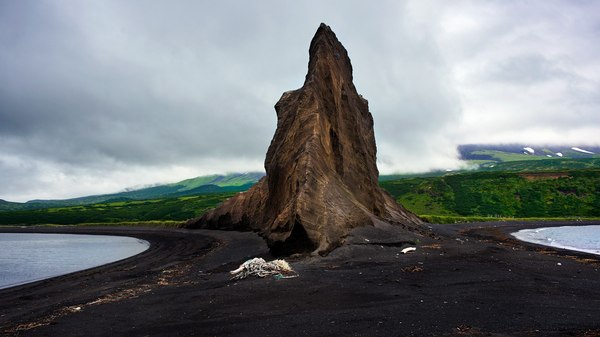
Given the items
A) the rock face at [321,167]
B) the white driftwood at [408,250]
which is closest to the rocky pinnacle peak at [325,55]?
the rock face at [321,167]

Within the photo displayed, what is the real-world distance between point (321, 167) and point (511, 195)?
440 ft

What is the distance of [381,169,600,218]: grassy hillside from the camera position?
13075 centimetres

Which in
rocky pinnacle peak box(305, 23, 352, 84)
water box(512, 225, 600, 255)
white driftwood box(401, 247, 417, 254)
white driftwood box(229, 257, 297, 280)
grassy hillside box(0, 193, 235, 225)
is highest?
rocky pinnacle peak box(305, 23, 352, 84)

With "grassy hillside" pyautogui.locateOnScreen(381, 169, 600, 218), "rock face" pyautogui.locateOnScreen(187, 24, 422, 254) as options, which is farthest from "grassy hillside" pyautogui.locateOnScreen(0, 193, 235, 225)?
"rock face" pyautogui.locateOnScreen(187, 24, 422, 254)

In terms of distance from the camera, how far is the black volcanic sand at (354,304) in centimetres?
1206

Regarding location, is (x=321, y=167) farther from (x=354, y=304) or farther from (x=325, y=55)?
(x=354, y=304)

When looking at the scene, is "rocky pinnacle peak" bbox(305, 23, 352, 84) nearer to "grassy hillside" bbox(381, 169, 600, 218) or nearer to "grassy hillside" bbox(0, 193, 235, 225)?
"grassy hillside" bbox(381, 169, 600, 218)

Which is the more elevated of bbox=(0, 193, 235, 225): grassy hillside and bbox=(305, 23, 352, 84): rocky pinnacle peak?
bbox=(305, 23, 352, 84): rocky pinnacle peak

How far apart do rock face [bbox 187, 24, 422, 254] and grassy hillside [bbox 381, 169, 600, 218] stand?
8391 cm

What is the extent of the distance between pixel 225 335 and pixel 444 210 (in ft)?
441

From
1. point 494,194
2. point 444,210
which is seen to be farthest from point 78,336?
point 494,194

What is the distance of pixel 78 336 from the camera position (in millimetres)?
12867

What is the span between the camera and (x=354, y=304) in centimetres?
1480

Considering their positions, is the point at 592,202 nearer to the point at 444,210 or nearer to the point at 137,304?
the point at 444,210
